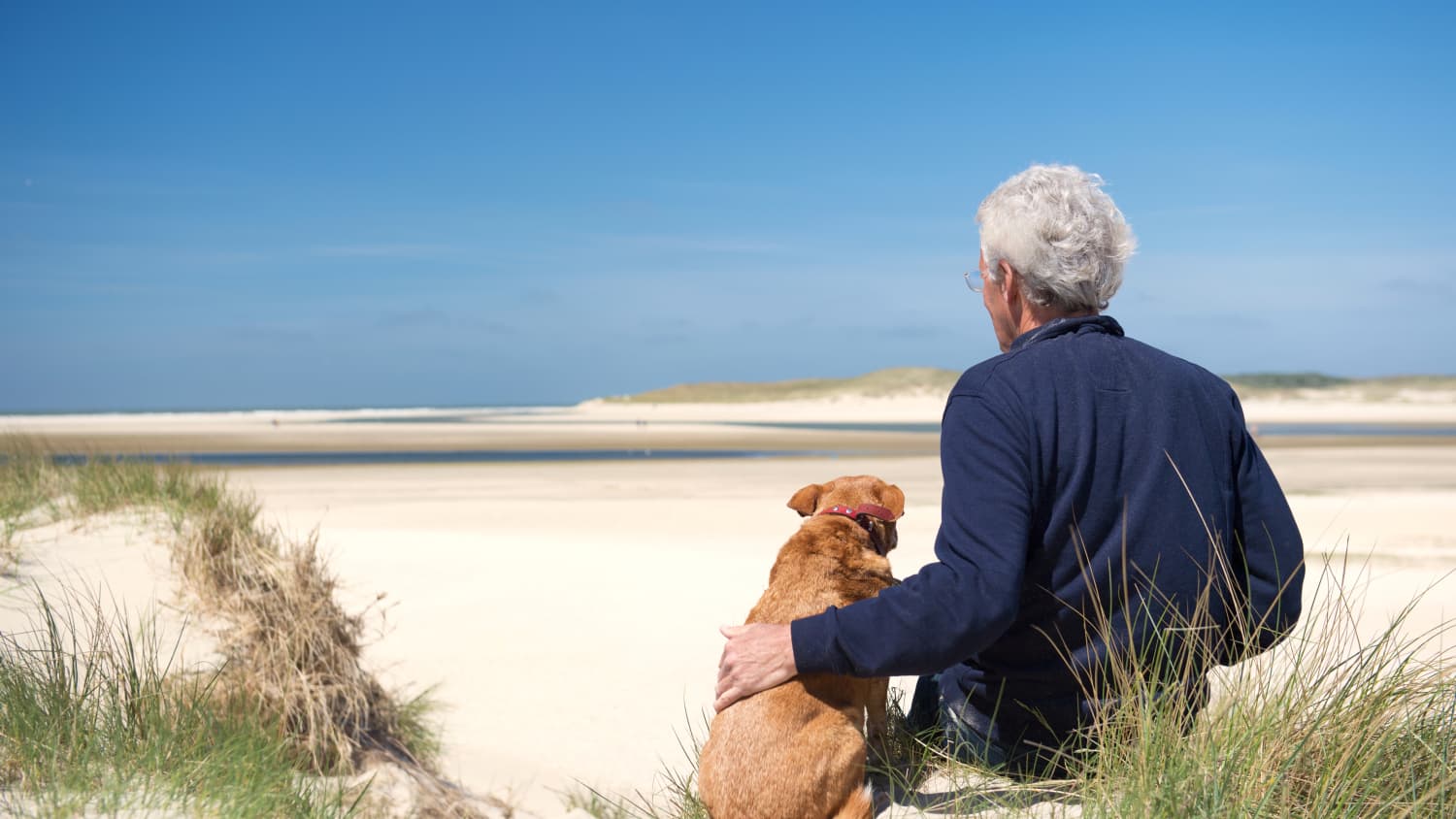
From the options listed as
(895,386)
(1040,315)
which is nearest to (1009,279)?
(1040,315)

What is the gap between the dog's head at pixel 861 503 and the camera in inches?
120

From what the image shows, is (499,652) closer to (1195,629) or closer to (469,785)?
(469,785)

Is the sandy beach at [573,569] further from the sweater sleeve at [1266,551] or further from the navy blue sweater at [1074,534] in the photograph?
the navy blue sweater at [1074,534]

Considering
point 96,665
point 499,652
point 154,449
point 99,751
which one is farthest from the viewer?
point 154,449

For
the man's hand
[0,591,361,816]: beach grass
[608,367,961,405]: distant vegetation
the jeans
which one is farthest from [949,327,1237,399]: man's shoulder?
[608,367,961,405]: distant vegetation

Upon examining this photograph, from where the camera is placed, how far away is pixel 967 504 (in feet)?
8.09

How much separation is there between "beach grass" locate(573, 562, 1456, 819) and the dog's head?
2.51 feet

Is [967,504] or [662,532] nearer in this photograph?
[967,504]

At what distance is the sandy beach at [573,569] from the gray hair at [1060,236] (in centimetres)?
176

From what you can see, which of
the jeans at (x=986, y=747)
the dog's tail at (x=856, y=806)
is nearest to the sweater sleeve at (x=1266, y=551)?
the jeans at (x=986, y=747)

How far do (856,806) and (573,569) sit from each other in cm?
849

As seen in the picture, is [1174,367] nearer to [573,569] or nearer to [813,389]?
[573,569]

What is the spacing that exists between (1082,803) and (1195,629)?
549mm

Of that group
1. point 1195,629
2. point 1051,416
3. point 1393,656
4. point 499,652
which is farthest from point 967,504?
point 499,652
